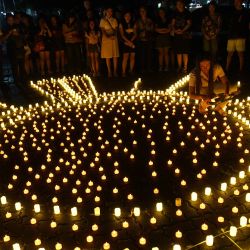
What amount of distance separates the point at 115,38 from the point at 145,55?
4.43 feet

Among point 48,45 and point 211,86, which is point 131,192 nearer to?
point 211,86

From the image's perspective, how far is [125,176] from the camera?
6.16m

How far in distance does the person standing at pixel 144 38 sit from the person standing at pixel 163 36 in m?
0.21

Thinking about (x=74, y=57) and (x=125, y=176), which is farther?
(x=74, y=57)

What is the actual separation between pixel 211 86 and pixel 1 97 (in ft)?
20.2

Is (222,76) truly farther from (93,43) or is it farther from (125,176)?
(93,43)

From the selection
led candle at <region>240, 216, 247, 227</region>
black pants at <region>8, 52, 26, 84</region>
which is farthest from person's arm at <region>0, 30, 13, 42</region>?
led candle at <region>240, 216, 247, 227</region>

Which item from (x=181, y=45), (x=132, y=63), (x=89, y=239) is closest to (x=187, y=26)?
(x=181, y=45)

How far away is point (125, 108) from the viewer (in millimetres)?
9281

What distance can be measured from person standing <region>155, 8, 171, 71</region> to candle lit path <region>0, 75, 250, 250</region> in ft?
9.91

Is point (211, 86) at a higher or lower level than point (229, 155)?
higher

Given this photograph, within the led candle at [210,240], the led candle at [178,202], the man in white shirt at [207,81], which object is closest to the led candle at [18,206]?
the led candle at [178,202]

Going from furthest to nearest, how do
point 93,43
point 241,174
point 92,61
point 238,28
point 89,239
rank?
point 92,61 < point 93,43 < point 238,28 < point 241,174 < point 89,239

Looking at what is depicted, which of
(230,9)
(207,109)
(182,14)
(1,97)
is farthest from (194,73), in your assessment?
(230,9)
